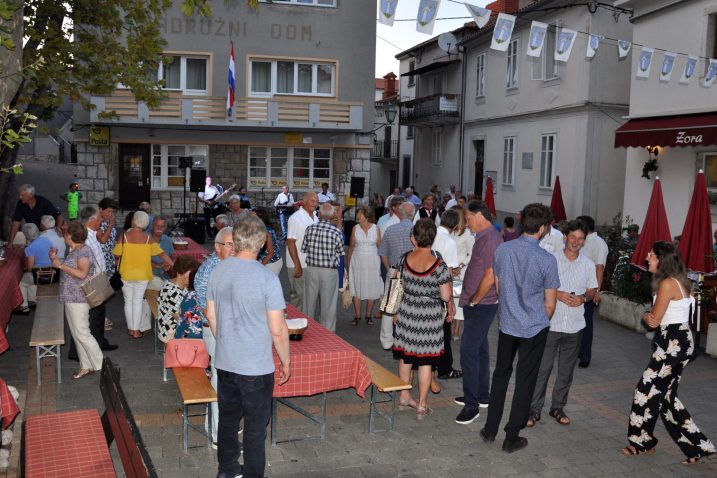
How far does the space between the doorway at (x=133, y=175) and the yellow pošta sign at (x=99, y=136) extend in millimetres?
679

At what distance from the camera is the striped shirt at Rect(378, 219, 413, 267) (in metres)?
9.15

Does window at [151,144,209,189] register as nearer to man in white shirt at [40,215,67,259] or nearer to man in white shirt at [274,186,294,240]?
man in white shirt at [274,186,294,240]

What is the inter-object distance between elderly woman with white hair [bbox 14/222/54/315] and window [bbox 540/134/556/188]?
1511cm

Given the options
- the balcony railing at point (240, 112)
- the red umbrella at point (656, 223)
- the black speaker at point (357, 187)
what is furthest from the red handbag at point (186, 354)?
Answer: the balcony railing at point (240, 112)

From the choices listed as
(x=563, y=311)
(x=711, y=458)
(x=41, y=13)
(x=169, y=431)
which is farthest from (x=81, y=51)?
(x=711, y=458)

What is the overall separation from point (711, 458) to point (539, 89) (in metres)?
17.7

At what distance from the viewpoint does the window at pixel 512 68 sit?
23688mm

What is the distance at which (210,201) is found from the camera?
71.1ft

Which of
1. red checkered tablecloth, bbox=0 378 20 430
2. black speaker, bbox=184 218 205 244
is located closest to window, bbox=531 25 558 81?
black speaker, bbox=184 218 205 244

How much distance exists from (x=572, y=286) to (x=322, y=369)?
235cm

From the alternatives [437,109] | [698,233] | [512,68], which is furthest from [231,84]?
[698,233]

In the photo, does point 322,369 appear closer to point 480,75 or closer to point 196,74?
point 196,74

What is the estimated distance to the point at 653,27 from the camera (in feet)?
50.1

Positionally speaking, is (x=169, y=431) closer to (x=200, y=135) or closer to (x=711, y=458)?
(x=711, y=458)
